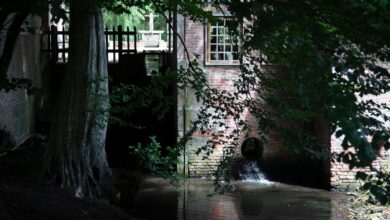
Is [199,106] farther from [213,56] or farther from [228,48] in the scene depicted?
[228,48]

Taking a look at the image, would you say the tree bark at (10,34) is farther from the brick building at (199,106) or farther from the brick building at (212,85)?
the brick building at (212,85)

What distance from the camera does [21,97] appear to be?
1449cm

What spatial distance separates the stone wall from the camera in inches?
505

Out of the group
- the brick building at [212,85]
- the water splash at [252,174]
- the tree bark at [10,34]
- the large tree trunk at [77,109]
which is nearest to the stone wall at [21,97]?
the large tree trunk at [77,109]

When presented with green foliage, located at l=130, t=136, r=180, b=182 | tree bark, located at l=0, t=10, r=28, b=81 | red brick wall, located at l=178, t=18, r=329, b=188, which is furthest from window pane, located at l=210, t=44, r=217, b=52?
tree bark, located at l=0, t=10, r=28, b=81

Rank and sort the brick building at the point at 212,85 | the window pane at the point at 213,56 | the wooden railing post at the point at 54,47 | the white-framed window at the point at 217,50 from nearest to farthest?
the brick building at the point at 212,85, the white-framed window at the point at 217,50, the window pane at the point at 213,56, the wooden railing post at the point at 54,47

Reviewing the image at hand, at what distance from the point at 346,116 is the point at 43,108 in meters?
15.5

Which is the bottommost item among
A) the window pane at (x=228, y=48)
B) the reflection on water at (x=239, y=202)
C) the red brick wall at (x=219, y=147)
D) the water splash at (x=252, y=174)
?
the reflection on water at (x=239, y=202)

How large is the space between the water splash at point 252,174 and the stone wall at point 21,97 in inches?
222

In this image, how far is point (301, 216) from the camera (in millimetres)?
12523

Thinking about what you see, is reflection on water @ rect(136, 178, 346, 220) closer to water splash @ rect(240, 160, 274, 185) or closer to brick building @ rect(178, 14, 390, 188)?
water splash @ rect(240, 160, 274, 185)

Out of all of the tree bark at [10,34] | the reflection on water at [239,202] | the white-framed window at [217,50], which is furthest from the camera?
the white-framed window at [217,50]

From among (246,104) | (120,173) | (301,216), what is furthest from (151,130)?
(246,104)

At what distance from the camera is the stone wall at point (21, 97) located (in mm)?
12836
